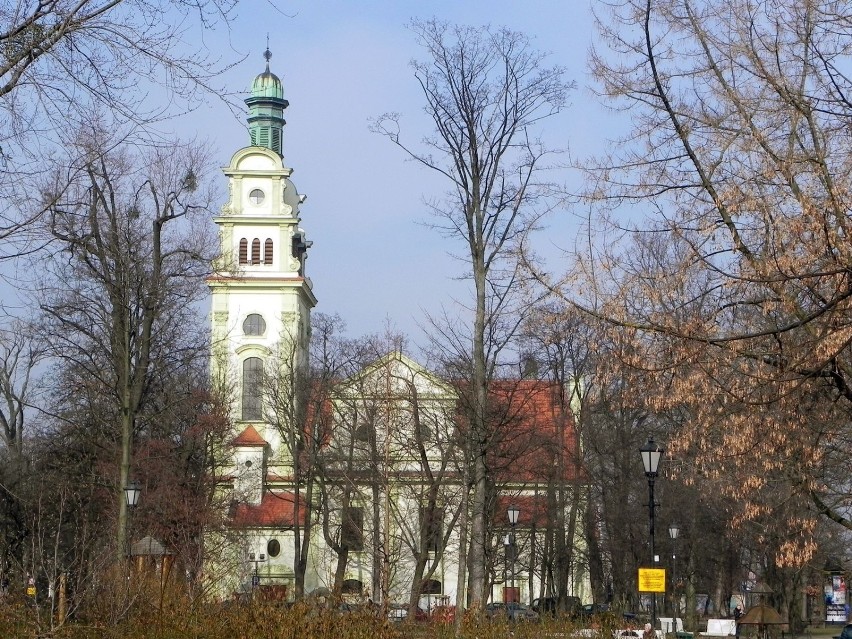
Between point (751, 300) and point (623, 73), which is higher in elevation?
point (623, 73)

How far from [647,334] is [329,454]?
3866cm

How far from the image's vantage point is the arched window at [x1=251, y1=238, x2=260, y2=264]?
64.0 m

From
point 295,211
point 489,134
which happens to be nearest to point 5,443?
point 295,211

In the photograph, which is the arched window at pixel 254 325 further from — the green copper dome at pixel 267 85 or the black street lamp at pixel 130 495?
the black street lamp at pixel 130 495

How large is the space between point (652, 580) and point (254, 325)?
45.3 m

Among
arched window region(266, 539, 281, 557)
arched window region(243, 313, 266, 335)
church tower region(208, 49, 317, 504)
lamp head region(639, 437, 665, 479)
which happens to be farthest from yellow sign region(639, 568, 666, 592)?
arched window region(243, 313, 266, 335)

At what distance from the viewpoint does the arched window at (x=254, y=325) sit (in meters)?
63.6

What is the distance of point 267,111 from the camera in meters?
69.4

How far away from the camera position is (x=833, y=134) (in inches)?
473

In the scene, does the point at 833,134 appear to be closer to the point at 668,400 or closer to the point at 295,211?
the point at 668,400

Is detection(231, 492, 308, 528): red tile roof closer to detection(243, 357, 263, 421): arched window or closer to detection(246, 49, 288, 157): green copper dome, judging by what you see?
detection(243, 357, 263, 421): arched window

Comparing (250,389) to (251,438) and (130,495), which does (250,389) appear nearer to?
(251,438)

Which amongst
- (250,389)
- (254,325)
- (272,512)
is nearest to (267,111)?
(254,325)

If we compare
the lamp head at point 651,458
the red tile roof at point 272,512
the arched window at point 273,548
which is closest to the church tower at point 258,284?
the red tile roof at point 272,512
